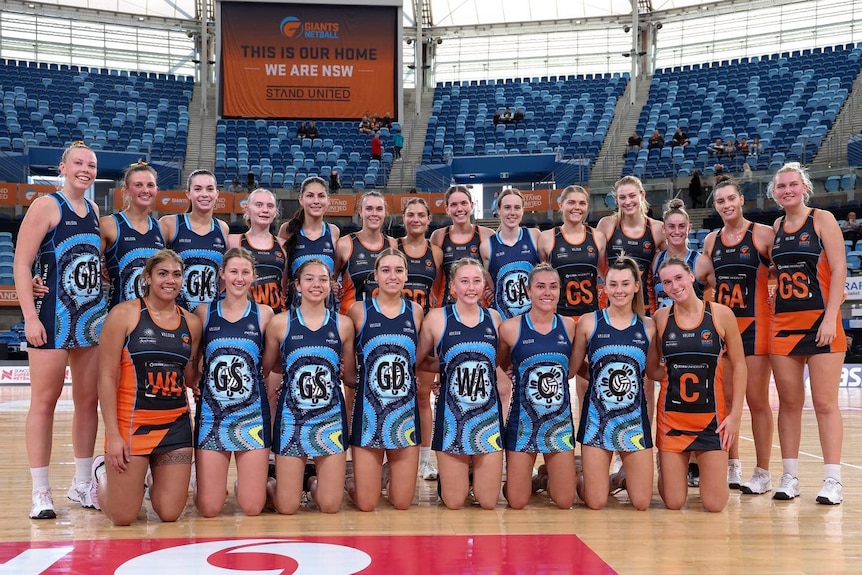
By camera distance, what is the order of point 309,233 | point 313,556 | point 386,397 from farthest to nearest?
point 309,233, point 386,397, point 313,556

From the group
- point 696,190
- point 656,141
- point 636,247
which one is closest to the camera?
point 636,247

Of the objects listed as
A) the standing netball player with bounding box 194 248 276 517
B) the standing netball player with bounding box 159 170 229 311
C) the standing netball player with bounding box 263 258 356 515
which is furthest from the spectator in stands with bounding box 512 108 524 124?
the standing netball player with bounding box 194 248 276 517

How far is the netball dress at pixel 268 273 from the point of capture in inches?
200

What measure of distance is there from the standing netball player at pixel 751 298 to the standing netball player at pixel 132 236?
306cm

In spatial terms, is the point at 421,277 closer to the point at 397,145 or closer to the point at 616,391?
the point at 616,391

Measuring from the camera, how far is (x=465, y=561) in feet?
10.8

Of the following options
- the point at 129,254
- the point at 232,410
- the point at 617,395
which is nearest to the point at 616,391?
the point at 617,395

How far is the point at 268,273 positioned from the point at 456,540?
2.13 metres

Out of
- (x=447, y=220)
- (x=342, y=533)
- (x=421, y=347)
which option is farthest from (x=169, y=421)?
(x=447, y=220)

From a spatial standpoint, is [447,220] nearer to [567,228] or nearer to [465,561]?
[567,228]

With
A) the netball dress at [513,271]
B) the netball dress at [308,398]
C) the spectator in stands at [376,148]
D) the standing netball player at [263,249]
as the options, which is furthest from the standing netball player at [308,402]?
the spectator in stands at [376,148]

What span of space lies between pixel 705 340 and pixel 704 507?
2.71 ft

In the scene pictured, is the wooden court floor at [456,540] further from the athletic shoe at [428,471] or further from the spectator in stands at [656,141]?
the spectator in stands at [656,141]

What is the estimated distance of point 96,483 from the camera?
4.29m
